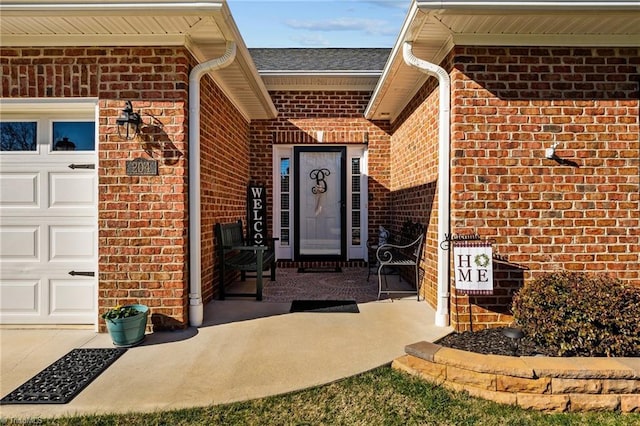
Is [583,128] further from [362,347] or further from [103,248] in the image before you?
[103,248]

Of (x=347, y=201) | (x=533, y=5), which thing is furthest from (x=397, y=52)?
(x=347, y=201)

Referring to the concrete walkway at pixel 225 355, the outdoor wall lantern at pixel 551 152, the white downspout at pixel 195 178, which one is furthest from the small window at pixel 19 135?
the outdoor wall lantern at pixel 551 152

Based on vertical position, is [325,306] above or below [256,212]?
below

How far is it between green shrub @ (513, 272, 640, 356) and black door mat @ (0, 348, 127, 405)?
3.48 metres

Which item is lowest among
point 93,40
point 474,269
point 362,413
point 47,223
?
point 362,413

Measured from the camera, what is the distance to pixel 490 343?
332cm

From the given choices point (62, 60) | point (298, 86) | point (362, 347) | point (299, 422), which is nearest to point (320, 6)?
point (298, 86)

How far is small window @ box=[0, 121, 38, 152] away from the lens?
3951 millimetres

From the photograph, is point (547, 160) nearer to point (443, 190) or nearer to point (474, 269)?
point (443, 190)

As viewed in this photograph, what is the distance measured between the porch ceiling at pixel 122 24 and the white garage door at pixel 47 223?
0.78m

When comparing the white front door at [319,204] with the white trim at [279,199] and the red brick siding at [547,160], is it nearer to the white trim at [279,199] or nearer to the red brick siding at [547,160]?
the white trim at [279,199]

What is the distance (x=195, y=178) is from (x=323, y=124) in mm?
3969

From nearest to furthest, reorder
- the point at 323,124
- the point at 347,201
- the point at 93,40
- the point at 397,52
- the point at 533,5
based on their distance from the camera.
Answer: the point at 533,5 < the point at 93,40 < the point at 397,52 < the point at 323,124 < the point at 347,201

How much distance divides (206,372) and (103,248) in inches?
68.4
